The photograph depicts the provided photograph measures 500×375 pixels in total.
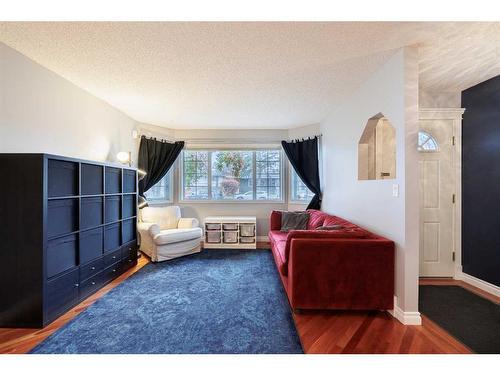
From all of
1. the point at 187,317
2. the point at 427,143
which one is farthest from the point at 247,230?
the point at 427,143

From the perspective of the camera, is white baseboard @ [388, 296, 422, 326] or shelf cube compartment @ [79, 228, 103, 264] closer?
white baseboard @ [388, 296, 422, 326]

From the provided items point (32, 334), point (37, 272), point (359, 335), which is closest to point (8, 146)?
point (37, 272)

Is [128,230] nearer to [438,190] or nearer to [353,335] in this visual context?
[353,335]

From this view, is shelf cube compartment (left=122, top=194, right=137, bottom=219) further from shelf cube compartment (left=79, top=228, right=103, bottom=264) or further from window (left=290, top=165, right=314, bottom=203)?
window (left=290, top=165, right=314, bottom=203)

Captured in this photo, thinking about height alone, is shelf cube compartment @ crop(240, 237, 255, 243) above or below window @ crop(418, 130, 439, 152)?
below

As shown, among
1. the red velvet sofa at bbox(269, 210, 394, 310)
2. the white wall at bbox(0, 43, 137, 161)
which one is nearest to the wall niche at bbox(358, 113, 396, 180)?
the red velvet sofa at bbox(269, 210, 394, 310)

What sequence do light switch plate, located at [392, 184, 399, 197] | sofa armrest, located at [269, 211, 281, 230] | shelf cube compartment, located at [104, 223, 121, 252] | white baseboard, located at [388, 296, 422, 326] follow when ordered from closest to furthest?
white baseboard, located at [388, 296, 422, 326] → light switch plate, located at [392, 184, 399, 197] → shelf cube compartment, located at [104, 223, 121, 252] → sofa armrest, located at [269, 211, 281, 230]

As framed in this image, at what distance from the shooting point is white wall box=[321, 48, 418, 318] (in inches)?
78.6

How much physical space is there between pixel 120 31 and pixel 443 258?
14.0 feet

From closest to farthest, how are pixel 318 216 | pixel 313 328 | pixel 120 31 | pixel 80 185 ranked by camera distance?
1. pixel 120 31
2. pixel 313 328
3. pixel 80 185
4. pixel 318 216

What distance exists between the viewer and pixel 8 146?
213cm

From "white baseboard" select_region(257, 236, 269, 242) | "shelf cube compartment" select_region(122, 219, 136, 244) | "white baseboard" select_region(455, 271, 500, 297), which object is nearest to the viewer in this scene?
"white baseboard" select_region(455, 271, 500, 297)

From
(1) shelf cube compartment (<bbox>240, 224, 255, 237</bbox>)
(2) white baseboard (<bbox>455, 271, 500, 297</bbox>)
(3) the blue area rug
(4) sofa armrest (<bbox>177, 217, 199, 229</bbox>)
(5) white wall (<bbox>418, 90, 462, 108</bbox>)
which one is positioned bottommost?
(3) the blue area rug
